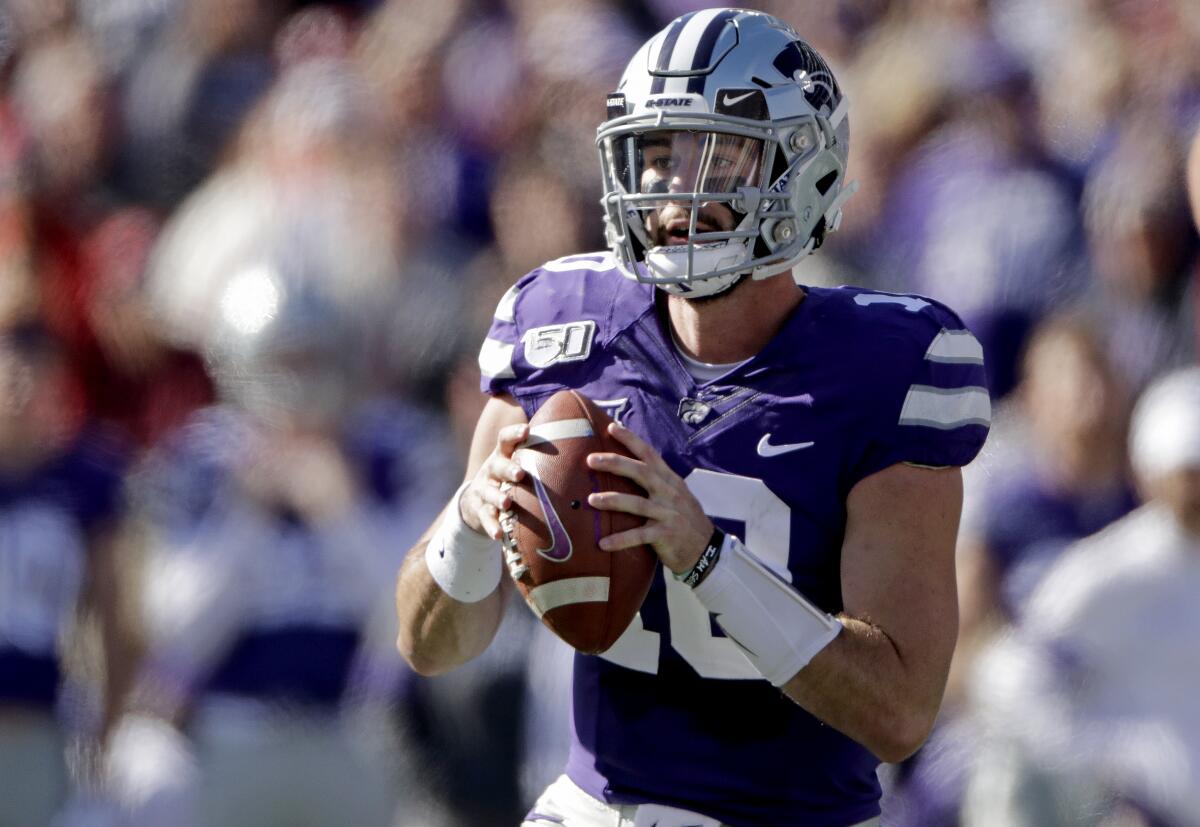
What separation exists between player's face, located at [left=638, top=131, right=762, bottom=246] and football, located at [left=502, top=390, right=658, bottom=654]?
0.33 m

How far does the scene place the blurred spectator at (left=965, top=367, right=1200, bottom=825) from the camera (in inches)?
138

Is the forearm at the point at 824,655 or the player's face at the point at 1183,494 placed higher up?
the forearm at the point at 824,655

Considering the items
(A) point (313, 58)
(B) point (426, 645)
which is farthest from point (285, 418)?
(B) point (426, 645)

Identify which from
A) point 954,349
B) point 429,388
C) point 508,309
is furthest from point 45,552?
point 954,349

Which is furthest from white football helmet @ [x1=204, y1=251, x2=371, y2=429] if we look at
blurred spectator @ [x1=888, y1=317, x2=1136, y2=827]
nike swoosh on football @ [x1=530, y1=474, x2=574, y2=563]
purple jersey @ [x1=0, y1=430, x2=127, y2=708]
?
nike swoosh on football @ [x1=530, y1=474, x2=574, y2=563]

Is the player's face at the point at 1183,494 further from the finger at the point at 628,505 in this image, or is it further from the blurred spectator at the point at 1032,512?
the finger at the point at 628,505

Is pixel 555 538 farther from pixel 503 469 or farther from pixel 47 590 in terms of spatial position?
pixel 47 590

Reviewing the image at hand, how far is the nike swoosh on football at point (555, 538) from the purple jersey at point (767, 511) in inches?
11.1

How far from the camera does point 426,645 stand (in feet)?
8.38

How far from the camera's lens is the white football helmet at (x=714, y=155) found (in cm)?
239

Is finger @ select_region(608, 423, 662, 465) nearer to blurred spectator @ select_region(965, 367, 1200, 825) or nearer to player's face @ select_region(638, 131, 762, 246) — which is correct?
player's face @ select_region(638, 131, 762, 246)

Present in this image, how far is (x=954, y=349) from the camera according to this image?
2.44 meters

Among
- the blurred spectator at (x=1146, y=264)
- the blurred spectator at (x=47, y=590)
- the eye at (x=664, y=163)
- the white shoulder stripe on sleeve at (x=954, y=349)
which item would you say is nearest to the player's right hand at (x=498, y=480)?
the eye at (x=664, y=163)

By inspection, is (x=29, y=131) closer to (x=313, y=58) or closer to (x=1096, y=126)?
(x=313, y=58)
